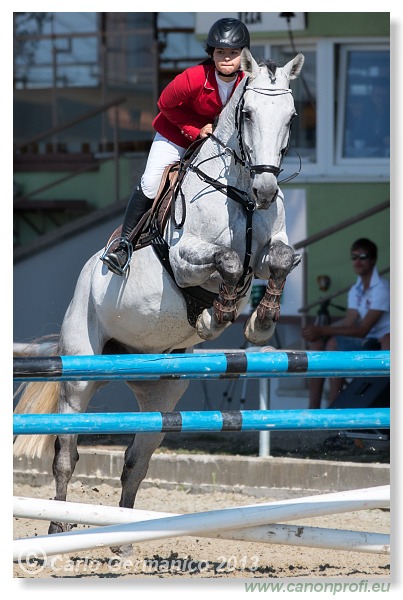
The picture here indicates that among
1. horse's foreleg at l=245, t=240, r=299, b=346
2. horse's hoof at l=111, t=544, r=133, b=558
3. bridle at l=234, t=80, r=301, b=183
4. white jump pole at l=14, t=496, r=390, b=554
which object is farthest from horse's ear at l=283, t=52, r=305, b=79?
horse's hoof at l=111, t=544, r=133, b=558

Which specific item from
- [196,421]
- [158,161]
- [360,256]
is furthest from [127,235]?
[360,256]

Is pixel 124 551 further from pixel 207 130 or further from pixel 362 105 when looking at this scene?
pixel 362 105

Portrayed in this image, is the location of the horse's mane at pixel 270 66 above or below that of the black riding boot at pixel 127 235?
above

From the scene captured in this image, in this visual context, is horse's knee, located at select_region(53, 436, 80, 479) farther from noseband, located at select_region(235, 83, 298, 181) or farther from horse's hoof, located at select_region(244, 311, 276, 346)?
noseband, located at select_region(235, 83, 298, 181)

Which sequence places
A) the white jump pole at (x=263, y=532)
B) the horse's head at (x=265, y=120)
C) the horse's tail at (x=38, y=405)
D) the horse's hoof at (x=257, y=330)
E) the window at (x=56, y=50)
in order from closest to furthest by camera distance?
the white jump pole at (x=263, y=532) → the horse's head at (x=265, y=120) → the horse's hoof at (x=257, y=330) → the horse's tail at (x=38, y=405) → the window at (x=56, y=50)

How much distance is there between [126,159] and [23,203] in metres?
1.47

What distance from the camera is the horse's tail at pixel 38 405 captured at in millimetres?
5555

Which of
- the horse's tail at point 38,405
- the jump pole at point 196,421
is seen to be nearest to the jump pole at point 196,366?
the jump pole at point 196,421

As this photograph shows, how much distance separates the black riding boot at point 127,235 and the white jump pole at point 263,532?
1254 mm

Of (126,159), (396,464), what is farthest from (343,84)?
(396,464)

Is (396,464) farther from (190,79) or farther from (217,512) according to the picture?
(190,79)

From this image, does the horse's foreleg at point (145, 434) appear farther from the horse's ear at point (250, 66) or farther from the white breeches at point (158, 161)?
the horse's ear at point (250, 66)

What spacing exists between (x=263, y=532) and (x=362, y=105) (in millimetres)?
5199
